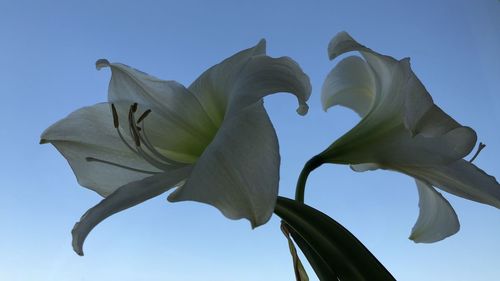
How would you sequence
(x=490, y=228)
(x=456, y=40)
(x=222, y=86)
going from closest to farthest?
1. (x=222, y=86)
2. (x=490, y=228)
3. (x=456, y=40)

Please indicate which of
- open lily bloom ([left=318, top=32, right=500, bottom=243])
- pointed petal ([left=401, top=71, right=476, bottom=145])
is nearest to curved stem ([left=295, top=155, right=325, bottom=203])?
open lily bloom ([left=318, top=32, right=500, bottom=243])

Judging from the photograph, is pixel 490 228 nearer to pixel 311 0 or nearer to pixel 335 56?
pixel 311 0

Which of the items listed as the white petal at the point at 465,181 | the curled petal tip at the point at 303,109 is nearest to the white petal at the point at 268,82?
the curled petal tip at the point at 303,109

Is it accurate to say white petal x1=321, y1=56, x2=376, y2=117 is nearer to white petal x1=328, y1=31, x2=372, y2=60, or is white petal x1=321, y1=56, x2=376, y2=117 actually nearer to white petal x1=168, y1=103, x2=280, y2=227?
white petal x1=328, y1=31, x2=372, y2=60

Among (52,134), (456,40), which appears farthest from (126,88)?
A: (456,40)

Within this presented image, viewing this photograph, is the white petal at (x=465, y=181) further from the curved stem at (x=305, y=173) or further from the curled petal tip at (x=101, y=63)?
the curled petal tip at (x=101, y=63)
